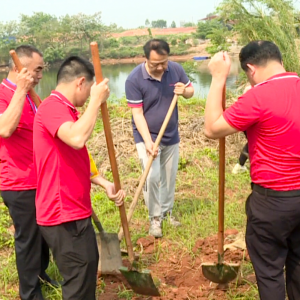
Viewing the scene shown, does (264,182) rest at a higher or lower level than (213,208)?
higher

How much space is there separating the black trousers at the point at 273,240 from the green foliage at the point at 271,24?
5.93 m

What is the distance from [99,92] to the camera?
7.88 feet

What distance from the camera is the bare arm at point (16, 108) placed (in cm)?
277

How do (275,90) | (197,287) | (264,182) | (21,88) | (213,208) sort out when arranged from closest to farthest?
(275,90), (264,182), (21,88), (197,287), (213,208)

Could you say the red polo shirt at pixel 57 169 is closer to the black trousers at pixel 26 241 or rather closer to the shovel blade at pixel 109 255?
the black trousers at pixel 26 241

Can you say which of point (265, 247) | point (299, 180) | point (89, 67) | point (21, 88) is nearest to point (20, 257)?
point (21, 88)

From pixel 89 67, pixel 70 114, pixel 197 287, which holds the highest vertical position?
pixel 89 67

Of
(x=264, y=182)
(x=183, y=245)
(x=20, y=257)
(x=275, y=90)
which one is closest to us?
(x=275, y=90)

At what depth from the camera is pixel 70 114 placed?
7.97 feet

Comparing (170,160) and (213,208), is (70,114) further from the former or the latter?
(213,208)

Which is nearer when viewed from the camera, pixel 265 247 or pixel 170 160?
pixel 265 247

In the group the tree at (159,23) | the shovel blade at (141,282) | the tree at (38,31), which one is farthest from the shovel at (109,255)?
the tree at (159,23)

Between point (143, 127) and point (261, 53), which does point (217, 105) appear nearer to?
point (261, 53)

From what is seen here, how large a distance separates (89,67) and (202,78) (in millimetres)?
18077
